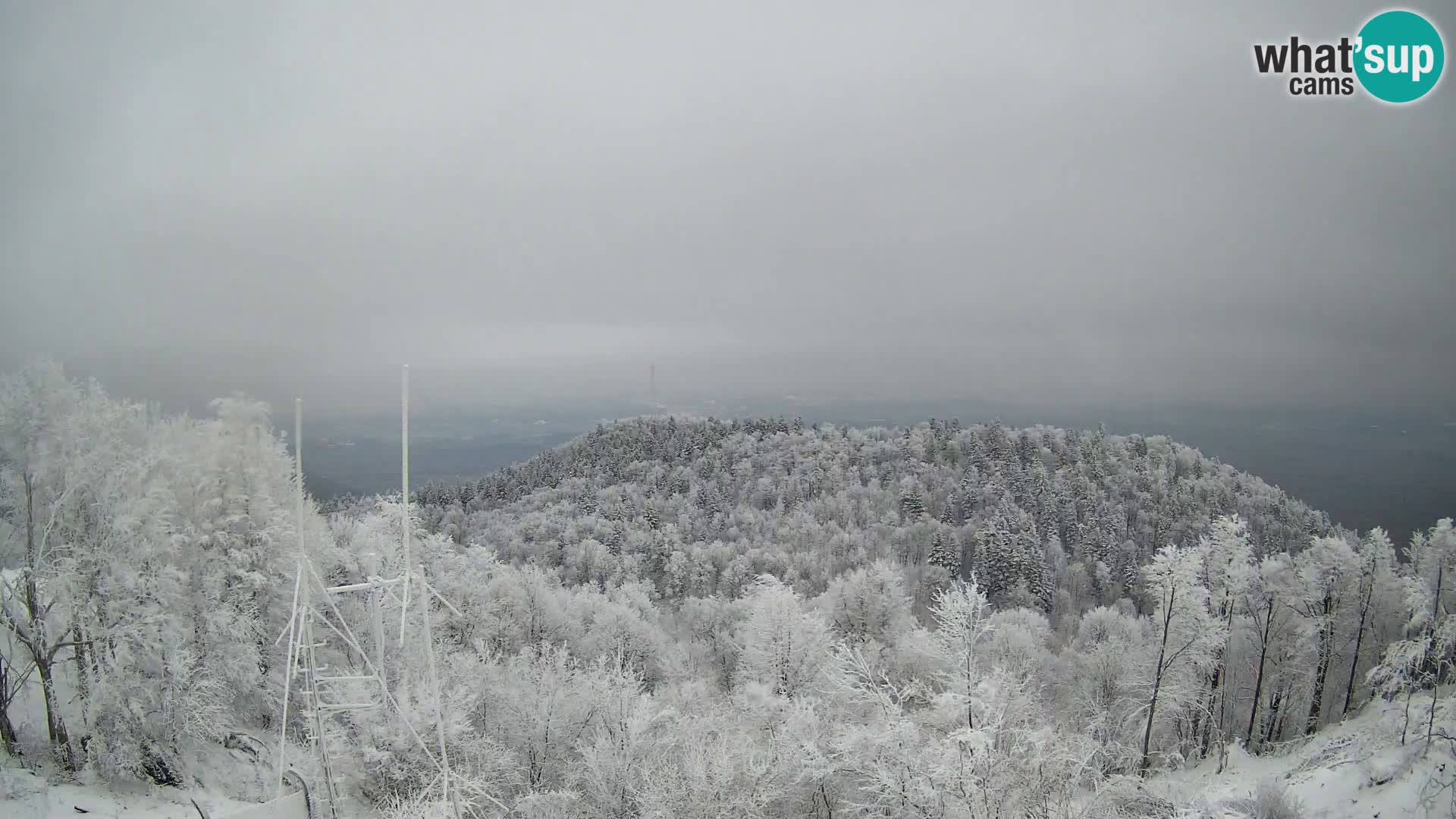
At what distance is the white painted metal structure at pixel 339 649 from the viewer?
8.61m

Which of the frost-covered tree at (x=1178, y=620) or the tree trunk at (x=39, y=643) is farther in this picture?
the frost-covered tree at (x=1178, y=620)

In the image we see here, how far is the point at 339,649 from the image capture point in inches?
935

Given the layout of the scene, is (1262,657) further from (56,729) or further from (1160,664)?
(56,729)

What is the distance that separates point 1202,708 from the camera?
22766 mm

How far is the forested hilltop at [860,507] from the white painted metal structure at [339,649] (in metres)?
40.4

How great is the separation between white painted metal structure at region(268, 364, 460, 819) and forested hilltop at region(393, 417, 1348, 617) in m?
40.4

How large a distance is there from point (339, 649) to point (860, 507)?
243 ft

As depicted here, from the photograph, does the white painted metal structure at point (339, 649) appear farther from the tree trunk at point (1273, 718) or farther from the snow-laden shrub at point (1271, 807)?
the tree trunk at point (1273, 718)

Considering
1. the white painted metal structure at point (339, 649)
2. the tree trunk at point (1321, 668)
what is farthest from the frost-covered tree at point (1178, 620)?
the white painted metal structure at point (339, 649)

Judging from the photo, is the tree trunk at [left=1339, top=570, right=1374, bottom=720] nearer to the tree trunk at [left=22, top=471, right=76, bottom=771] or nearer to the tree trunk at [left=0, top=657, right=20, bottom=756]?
the tree trunk at [left=22, top=471, right=76, bottom=771]

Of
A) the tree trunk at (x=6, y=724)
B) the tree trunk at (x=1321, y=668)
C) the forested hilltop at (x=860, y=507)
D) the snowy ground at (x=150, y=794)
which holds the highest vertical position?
the tree trunk at (x=6, y=724)

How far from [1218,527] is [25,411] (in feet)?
119

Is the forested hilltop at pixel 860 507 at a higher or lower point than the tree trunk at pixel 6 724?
lower

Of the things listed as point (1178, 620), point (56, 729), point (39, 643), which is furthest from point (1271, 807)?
point (39, 643)
